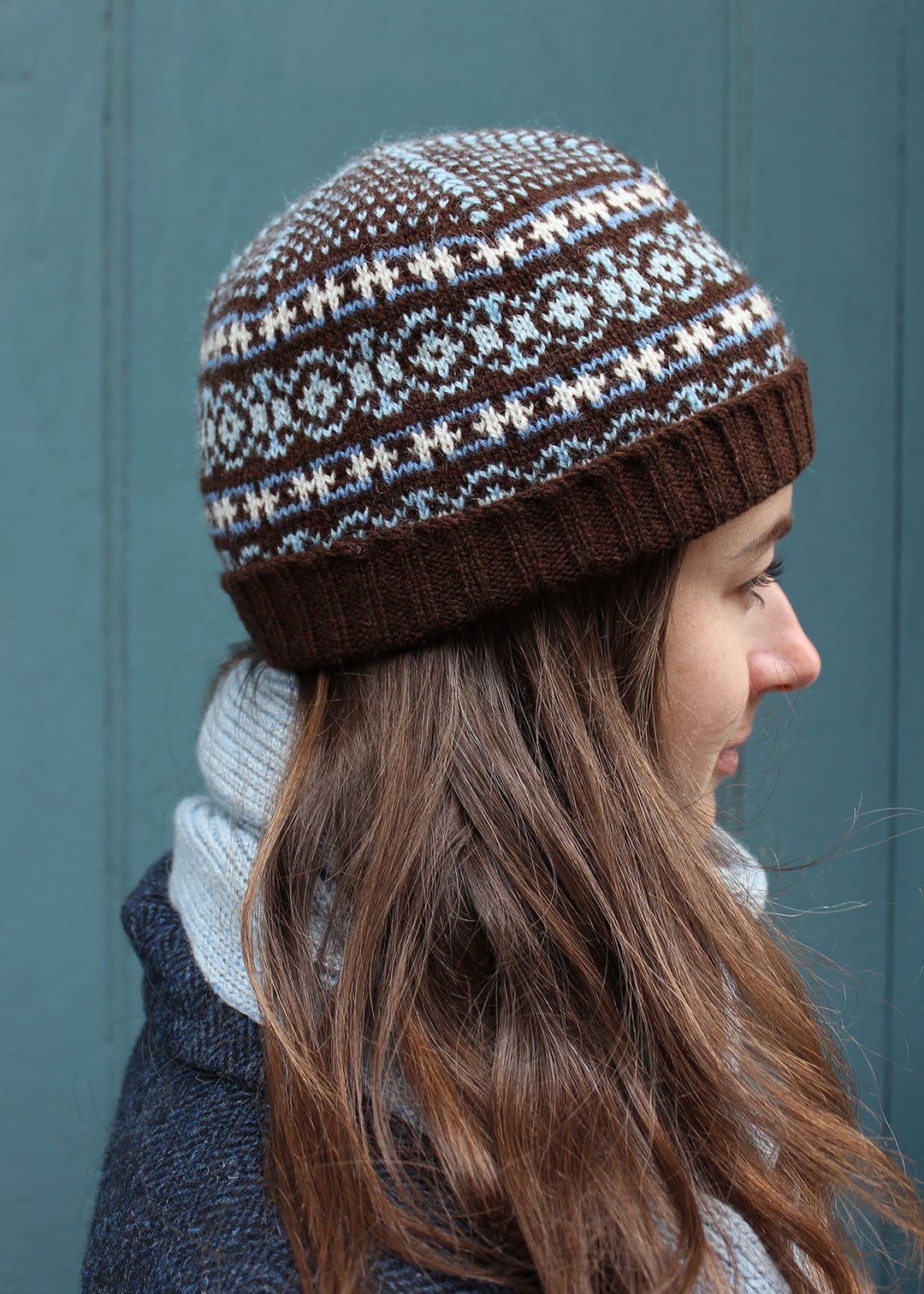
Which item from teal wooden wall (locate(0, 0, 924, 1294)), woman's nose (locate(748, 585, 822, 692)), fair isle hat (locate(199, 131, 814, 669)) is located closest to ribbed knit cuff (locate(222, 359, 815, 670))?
fair isle hat (locate(199, 131, 814, 669))

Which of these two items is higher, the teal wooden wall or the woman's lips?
the teal wooden wall

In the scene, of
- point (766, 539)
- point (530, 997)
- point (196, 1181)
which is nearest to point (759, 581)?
point (766, 539)

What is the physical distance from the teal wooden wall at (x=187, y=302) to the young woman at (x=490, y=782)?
67cm

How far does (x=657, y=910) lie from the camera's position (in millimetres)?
816

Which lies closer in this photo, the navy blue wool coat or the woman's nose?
the navy blue wool coat

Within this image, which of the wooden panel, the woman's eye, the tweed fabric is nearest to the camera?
the tweed fabric

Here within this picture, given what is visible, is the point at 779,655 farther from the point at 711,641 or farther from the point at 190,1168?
the point at 190,1168

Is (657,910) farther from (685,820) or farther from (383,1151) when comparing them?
(383,1151)

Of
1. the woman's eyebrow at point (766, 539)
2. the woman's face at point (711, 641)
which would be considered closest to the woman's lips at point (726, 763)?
the woman's face at point (711, 641)

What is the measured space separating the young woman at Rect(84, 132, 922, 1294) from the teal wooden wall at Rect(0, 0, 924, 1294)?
2.21ft

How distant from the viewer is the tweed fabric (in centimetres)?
69

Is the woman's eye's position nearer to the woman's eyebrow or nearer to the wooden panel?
the woman's eyebrow

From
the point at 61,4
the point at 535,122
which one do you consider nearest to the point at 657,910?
the point at 535,122

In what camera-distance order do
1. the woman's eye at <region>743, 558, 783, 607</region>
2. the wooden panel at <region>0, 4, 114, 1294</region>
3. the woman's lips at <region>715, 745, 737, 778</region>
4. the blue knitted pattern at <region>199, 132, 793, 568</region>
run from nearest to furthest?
the blue knitted pattern at <region>199, 132, 793, 568</region> → the woman's eye at <region>743, 558, 783, 607</region> → the woman's lips at <region>715, 745, 737, 778</region> → the wooden panel at <region>0, 4, 114, 1294</region>
